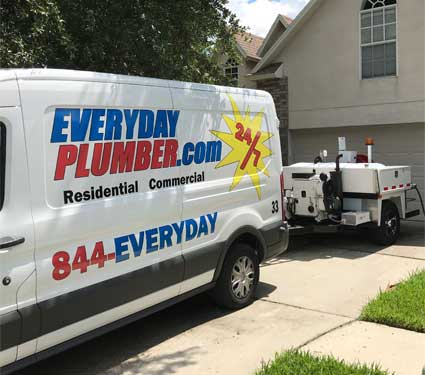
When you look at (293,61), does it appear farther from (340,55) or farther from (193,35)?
(193,35)

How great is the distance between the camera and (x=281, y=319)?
213 inches

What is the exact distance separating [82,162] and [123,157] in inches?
16.6

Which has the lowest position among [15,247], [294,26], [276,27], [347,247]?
[347,247]

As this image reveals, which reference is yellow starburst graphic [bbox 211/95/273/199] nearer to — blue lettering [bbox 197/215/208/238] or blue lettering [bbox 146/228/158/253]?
blue lettering [bbox 197/215/208/238]

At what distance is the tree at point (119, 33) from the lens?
5848 millimetres

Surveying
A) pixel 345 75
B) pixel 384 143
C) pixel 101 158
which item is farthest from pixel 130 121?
pixel 345 75

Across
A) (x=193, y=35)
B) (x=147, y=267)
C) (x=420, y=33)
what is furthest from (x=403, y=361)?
(x=420, y=33)

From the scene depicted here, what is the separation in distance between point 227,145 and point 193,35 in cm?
259

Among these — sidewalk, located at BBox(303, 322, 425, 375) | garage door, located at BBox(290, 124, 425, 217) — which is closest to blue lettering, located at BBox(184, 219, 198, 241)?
sidewalk, located at BBox(303, 322, 425, 375)

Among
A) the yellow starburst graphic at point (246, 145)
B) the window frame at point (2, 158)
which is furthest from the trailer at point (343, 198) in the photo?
the window frame at point (2, 158)

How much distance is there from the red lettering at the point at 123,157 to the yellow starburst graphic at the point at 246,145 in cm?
119

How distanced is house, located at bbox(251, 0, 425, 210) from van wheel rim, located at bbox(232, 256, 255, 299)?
7374mm

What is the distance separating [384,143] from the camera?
12.3 metres

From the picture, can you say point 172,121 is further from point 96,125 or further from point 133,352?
point 133,352
